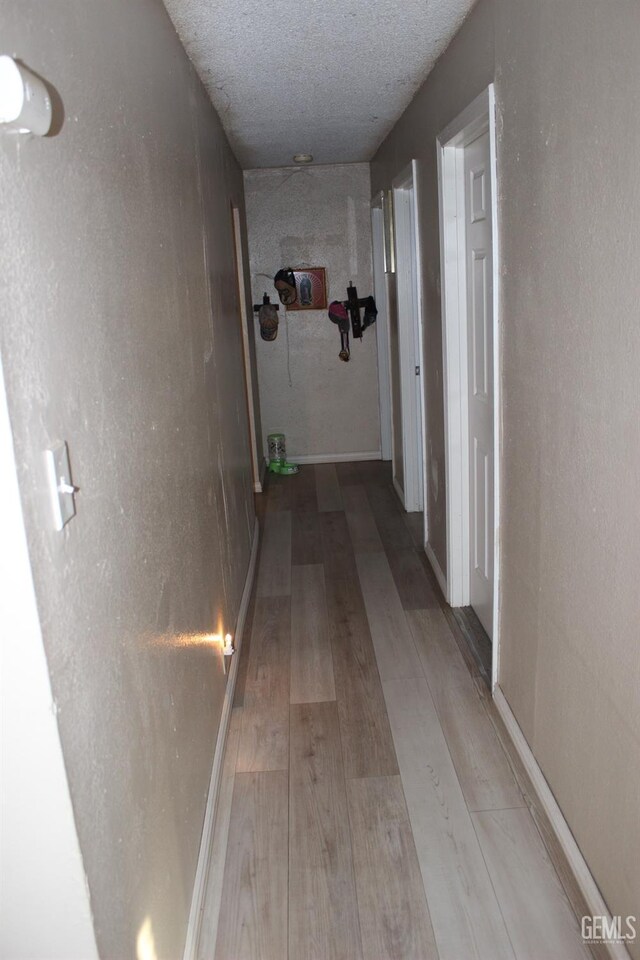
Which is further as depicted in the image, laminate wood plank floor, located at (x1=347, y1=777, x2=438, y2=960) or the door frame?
the door frame

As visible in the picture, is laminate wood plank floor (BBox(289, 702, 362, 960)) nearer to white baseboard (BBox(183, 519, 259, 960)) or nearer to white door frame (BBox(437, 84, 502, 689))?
white baseboard (BBox(183, 519, 259, 960))

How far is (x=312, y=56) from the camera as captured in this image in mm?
2965

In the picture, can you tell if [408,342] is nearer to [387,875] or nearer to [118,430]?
[387,875]

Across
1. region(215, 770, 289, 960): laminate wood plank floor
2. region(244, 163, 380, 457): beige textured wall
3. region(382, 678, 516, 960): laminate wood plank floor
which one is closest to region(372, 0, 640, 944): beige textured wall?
region(382, 678, 516, 960): laminate wood plank floor

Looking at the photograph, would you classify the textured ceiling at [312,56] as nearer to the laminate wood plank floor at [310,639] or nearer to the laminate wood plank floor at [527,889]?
the laminate wood plank floor at [310,639]

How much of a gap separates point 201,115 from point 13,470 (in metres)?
2.66

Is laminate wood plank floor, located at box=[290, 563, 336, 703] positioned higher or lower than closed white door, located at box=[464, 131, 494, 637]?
lower

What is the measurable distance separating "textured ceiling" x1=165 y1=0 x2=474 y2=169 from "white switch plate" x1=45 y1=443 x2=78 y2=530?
181cm

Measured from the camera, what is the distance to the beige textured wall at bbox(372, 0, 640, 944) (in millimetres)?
1564

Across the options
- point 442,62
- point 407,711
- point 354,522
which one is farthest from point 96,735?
point 354,522

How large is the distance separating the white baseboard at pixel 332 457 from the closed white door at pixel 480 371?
3.24 m

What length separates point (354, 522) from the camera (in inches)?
200

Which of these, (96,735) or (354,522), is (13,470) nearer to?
(96,735)

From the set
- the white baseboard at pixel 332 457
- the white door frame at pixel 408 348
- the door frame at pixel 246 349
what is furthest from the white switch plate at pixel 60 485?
the white baseboard at pixel 332 457
